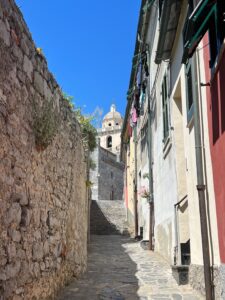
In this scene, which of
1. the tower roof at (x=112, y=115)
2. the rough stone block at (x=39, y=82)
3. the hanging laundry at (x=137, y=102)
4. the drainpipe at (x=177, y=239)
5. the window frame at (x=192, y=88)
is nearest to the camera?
the rough stone block at (x=39, y=82)

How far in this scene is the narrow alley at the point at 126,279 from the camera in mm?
6082

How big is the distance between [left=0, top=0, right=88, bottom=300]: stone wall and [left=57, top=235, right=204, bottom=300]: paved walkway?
52cm

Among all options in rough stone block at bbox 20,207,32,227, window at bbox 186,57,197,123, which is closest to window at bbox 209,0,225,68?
window at bbox 186,57,197,123

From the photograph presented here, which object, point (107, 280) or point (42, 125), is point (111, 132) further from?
point (42, 125)

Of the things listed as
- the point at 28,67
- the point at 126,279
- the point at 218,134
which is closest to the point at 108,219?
the point at 126,279

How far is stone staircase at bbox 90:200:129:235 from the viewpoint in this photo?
63.8 feet

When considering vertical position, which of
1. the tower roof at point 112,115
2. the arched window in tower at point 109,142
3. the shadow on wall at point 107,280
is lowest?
the shadow on wall at point 107,280

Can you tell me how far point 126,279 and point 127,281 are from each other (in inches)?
9.1

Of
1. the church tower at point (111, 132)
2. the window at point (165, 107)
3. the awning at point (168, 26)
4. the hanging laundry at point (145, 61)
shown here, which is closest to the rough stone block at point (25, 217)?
the awning at point (168, 26)

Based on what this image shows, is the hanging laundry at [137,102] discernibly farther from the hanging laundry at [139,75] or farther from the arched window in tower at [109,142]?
the arched window in tower at [109,142]

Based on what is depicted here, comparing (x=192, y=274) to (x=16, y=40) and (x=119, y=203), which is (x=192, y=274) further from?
(x=119, y=203)

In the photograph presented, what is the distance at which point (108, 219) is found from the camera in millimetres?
21500

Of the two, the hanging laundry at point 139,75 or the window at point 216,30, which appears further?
the hanging laundry at point 139,75

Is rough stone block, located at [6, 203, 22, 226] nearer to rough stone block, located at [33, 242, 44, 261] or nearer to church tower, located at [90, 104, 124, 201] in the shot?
rough stone block, located at [33, 242, 44, 261]
